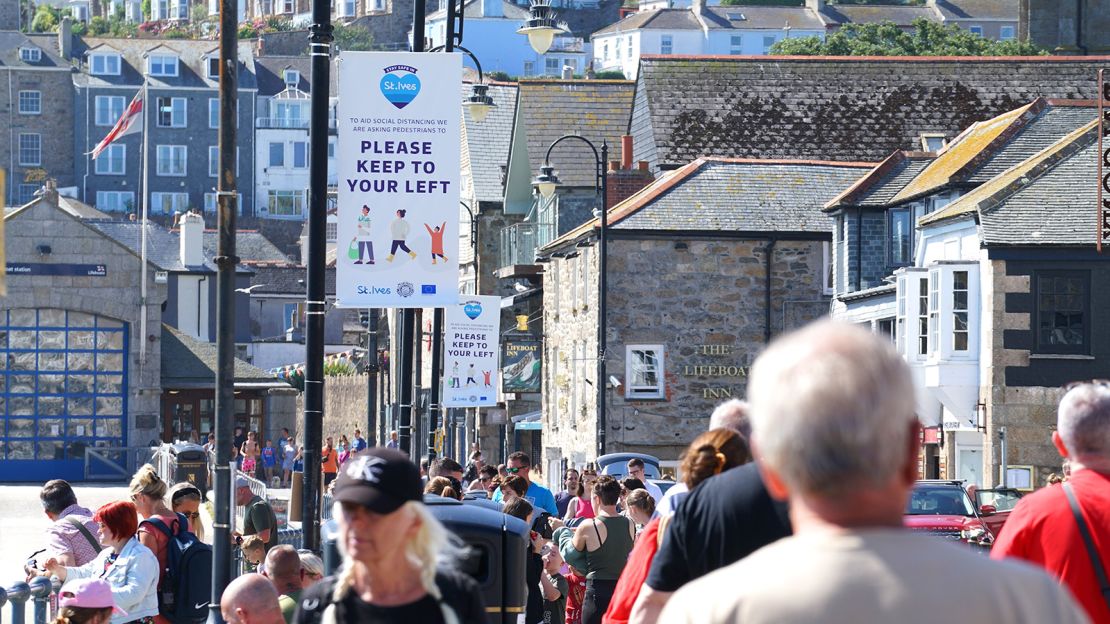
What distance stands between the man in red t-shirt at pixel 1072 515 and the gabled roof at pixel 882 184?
104 feet

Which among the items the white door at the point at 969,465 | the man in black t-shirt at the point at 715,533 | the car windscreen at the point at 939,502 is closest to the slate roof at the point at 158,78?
the white door at the point at 969,465

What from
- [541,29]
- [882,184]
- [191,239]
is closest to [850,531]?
[541,29]

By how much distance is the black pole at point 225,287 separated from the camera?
41.2 ft

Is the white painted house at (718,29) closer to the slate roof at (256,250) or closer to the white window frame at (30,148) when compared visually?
the slate roof at (256,250)

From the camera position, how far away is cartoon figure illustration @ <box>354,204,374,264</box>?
45.9 ft

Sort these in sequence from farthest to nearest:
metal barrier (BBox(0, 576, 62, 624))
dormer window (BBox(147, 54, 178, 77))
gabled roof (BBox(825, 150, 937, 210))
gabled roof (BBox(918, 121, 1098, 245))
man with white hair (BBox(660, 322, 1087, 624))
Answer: dormer window (BBox(147, 54, 178, 77)) < gabled roof (BBox(825, 150, 937, 210)) < gabled roof (BBox(918, 121, 1098, 245)) < metal barrier (BBox(0, 576, 62, 624)) < man with white hair (BBox(660, 322, 1087, 624))

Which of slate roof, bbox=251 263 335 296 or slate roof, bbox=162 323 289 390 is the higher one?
slate roof, bbox=251 263 335 296

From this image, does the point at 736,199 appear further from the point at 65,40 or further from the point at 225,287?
the point at 65,40

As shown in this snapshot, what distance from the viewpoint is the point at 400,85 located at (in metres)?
14.3

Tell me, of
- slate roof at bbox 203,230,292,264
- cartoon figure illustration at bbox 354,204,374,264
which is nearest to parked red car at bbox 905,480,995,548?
cartoon figure illustration at bbox 354,204,374,264

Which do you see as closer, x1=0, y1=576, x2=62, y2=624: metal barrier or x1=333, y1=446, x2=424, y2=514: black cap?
x1=333, y1=446, x2=424, y2=514: black cap

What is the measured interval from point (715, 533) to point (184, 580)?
4697 millimetres

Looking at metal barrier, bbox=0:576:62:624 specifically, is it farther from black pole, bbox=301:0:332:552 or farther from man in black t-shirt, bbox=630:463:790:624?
man in black t-shirt, bbox=630:463:790:624

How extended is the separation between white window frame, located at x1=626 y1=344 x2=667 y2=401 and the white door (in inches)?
357
